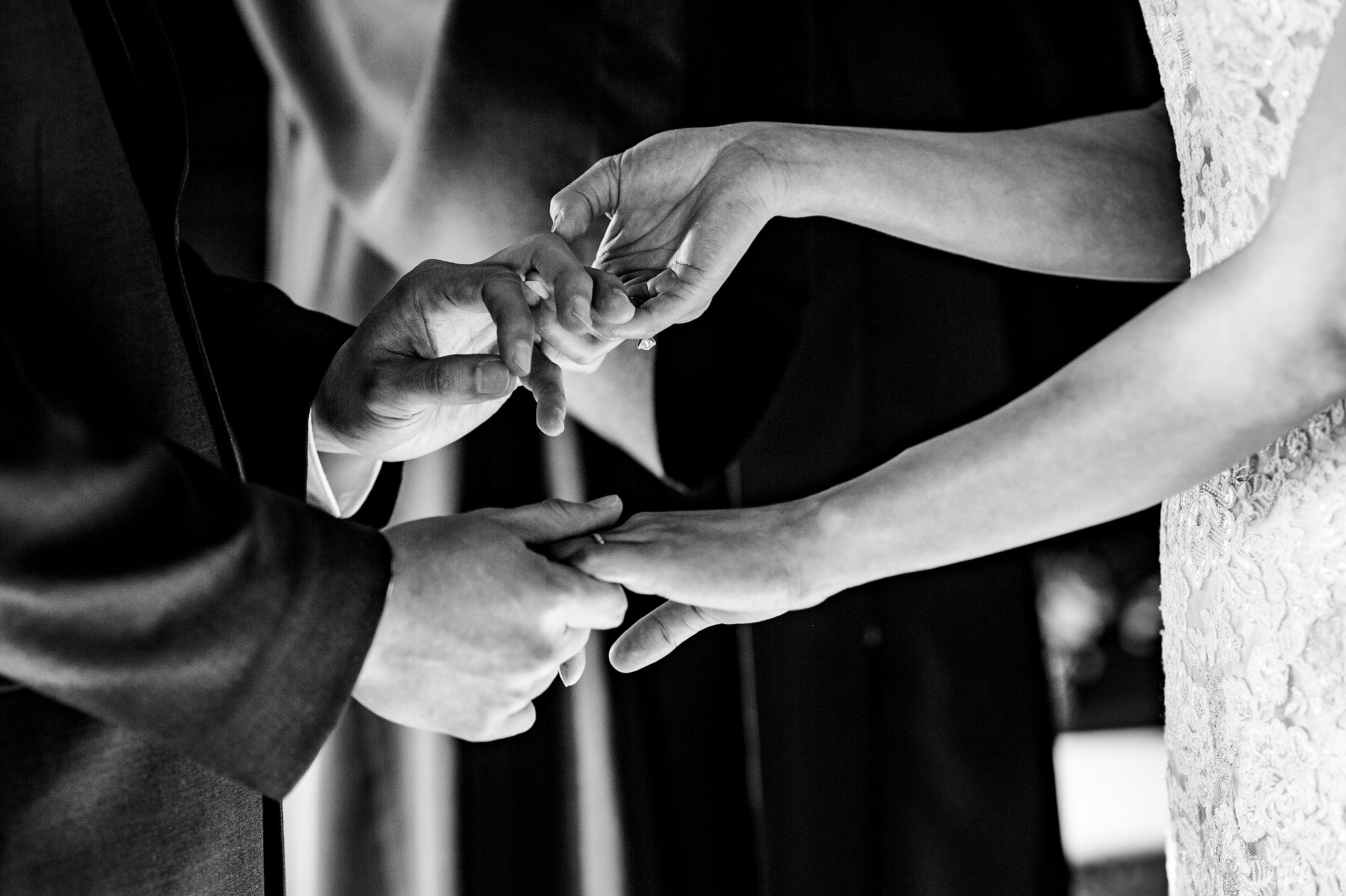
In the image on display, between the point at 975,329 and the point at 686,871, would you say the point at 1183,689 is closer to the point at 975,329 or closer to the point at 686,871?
the point at 975,329

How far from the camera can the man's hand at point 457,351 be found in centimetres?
82

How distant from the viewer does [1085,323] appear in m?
1.30

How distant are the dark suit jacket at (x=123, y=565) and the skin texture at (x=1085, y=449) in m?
0.22

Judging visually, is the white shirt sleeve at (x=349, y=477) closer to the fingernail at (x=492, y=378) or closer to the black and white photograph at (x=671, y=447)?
the black and white photograph at (x=671, y=447)

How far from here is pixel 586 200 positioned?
93 centimetres

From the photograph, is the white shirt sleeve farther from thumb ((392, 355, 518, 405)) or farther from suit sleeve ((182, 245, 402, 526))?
thumb ((392, 355, 518, 405))

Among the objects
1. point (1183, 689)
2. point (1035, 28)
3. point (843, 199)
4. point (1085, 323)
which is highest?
point (1035, 28)

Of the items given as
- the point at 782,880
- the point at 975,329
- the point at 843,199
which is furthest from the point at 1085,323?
the point at 782,880

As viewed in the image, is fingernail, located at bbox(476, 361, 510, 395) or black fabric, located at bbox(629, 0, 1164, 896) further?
black fabric, located at bbox(629, 0, 1164, 896)

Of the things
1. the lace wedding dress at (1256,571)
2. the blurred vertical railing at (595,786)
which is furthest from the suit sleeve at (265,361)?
the lace wedding dress at (1256,571)

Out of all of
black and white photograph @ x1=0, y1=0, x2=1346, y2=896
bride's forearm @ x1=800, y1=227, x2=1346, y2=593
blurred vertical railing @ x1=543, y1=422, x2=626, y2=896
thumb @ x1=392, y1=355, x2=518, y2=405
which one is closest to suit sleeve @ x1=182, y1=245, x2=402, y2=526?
black and white photograph @ x1=0, y1=0, x2=1346, y2=896

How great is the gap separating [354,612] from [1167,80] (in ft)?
2.11

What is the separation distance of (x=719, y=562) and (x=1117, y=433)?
0.27m

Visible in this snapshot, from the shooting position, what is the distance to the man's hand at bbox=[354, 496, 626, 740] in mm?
703
